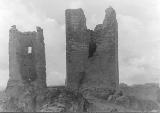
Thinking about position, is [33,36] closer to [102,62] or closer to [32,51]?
[32,51]

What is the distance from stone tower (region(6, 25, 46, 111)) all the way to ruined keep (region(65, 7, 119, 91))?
2.94 m

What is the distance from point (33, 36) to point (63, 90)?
9.00 metres

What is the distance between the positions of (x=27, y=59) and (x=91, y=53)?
23.0 feet

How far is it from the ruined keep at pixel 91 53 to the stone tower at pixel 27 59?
116 inches

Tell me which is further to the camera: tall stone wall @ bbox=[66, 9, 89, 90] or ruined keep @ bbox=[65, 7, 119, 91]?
tall stone wall @ bbox=[66, 9, 89, 90]

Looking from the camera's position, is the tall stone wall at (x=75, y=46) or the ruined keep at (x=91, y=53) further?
the tall stone wall at (x=75, y=46)

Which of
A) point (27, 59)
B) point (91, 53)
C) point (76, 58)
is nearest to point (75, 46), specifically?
point (76, 58)

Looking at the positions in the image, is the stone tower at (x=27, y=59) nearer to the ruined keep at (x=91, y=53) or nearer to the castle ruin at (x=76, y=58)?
the castle ruin at (x=76, y=58)

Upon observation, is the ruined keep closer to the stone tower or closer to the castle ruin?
the castle ruin

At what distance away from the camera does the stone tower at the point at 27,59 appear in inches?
2411

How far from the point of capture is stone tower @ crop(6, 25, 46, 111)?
61.2 metres

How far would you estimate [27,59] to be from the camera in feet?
206

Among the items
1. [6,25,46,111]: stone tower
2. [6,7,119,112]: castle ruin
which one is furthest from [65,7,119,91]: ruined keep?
[6,25,46,111]: stone tower

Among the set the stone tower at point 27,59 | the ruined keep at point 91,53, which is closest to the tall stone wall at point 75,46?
the ruined keep at point 91,53
